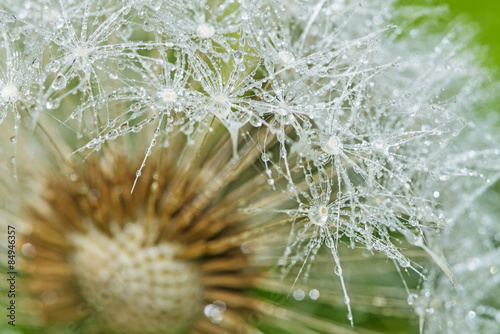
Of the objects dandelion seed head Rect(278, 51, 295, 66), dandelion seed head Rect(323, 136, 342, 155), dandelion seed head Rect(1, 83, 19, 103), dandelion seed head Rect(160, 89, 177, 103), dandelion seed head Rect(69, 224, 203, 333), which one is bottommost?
dandelion seed head Rect(69, 224, 203, 333)

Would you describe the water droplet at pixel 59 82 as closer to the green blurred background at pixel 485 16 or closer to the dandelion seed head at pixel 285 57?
the dandelion seed head at pixel 285 57

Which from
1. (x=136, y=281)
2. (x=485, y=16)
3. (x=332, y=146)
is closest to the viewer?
(x=332, y=146)

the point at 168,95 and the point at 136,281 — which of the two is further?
the point at 136,281

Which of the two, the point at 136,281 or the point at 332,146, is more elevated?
the point at 332,146

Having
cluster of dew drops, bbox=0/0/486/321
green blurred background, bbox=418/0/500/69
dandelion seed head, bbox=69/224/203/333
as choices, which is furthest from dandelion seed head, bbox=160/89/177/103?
green blurred background, bbox=418/0/500/69

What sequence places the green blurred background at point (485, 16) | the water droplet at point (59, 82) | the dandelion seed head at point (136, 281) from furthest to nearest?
the green blurred background at point (485, 16)
the dandelion seed head at point (136, 281)
the water droplet at point (59, 82)

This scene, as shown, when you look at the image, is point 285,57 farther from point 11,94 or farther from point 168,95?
point 11,94

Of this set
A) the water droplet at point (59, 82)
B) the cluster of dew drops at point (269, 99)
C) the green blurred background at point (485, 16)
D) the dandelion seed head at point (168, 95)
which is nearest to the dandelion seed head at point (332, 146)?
the cluster of dew drops at point (269, 99)

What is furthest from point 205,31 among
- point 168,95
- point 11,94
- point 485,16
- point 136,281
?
point 485,16

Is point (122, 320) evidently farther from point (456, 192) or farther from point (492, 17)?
point (492, 17)

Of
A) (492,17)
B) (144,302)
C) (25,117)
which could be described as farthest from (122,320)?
(492,17)

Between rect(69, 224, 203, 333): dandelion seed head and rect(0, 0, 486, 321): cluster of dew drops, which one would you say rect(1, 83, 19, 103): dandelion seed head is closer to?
rect(0, 0, 486, 321): cluster of dew drops
